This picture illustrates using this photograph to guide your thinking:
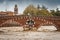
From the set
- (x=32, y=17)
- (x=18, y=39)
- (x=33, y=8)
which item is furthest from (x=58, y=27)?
(x=33, y=8)

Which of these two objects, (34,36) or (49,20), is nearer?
(34,36)

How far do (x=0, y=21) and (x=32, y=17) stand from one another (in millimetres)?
2765

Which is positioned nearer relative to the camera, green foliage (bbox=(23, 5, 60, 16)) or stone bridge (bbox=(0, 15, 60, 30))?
stone bridge (bbox=(0, 15, 60, 30))

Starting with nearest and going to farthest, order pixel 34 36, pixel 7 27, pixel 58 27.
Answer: pixel 34 36 < pixel 58 27 < pixel 7 27

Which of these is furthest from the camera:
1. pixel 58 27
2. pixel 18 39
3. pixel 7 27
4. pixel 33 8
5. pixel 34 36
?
pixel 33 8

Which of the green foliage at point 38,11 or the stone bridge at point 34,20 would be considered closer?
the stone bridge at point 34,20

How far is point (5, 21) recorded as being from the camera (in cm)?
2883

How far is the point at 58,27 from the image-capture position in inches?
1124

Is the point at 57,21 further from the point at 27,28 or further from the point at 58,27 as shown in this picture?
the point at 27,28

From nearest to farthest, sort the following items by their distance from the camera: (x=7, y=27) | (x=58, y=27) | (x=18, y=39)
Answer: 1. (x=18, y=39)
2. (x=58, y=27)
3. (x=7, y=27)

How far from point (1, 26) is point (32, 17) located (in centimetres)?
310

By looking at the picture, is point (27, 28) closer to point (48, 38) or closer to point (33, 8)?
point (48, 38)

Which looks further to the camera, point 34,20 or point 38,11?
point 38,11

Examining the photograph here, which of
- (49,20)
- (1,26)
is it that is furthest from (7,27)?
(49,20)
